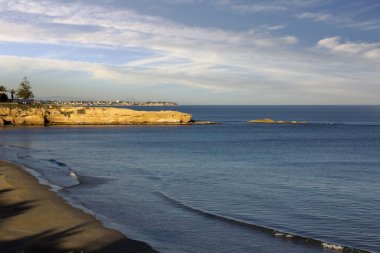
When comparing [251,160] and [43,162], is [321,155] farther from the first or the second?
[43,162]

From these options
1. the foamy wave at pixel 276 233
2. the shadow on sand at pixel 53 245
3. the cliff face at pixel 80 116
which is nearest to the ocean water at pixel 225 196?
the foamy wave at pixel 276 233

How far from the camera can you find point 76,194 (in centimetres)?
2505

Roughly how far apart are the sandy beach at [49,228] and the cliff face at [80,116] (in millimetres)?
86040

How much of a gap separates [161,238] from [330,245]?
6066 millimetres

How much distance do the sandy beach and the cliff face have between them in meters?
86.0

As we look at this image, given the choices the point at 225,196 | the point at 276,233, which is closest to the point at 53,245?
the point at 276,233

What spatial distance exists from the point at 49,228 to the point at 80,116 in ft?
314

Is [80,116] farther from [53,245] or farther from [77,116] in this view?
[53,245]

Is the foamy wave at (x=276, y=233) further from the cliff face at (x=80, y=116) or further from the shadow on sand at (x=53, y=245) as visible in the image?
the cliff face at (x=80, y=116)

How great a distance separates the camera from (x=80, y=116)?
11075 cm

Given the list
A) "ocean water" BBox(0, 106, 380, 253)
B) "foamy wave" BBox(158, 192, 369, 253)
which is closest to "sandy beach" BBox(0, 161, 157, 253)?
"ocean water" BBox(0, 106, 380, 253)

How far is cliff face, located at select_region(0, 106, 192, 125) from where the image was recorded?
10519cm

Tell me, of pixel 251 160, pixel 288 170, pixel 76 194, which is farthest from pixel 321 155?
pixel 76 194

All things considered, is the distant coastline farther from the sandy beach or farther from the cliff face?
the sandy beach
